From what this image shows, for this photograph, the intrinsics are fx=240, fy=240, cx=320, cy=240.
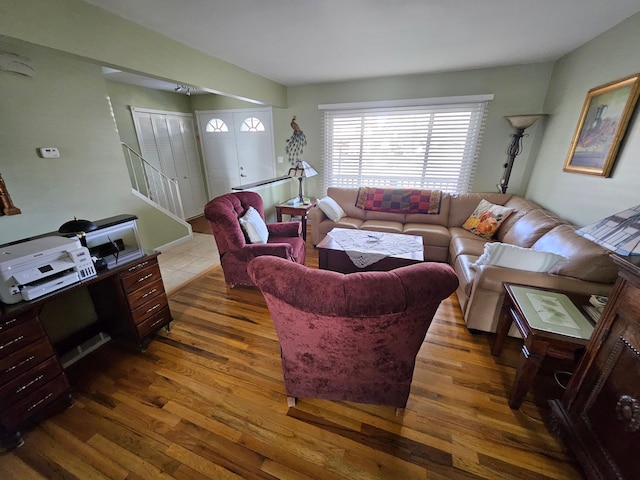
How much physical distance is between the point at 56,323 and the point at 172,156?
386cm

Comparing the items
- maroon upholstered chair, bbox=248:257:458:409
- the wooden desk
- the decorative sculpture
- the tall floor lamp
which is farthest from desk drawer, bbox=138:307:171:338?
the tall floor lamp

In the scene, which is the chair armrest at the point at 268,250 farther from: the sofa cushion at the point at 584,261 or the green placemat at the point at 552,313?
the sofa cushion at the point at 584,261

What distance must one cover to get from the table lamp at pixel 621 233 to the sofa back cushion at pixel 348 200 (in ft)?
8.81

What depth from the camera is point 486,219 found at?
2939mm

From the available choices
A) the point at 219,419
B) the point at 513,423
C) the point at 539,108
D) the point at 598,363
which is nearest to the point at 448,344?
the point at 513,423

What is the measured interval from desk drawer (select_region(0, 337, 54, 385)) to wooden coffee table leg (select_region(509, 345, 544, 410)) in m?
2.60

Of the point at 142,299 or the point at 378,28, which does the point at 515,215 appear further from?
Answer: the point at 142,299

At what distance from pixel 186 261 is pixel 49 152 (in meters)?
1.67

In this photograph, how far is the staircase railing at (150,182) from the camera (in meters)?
4.03

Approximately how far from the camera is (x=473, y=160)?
350cm

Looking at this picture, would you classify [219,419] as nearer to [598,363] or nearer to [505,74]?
[598,363]

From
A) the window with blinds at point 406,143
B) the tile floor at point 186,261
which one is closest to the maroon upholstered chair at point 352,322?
the tile floor at point 186,261

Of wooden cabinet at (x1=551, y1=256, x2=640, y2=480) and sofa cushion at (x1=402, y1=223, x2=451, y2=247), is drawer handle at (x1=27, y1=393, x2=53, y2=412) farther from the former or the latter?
sofa cushion at (x1=402, y1=223, x2=451, y2=247)

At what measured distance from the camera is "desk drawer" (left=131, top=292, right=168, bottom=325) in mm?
1733
